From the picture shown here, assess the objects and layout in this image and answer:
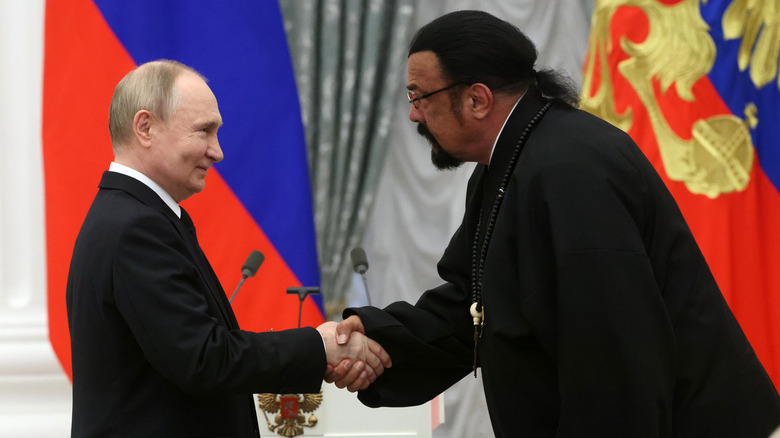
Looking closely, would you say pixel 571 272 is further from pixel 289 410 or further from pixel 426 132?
pixel 289 410

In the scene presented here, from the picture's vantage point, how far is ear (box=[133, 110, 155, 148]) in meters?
2.07

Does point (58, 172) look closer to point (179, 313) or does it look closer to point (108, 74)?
point (108, 74)

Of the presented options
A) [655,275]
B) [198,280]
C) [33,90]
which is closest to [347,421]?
[198,280]

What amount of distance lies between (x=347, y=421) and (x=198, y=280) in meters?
1.41

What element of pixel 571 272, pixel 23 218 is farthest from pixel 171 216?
pixel 23 218

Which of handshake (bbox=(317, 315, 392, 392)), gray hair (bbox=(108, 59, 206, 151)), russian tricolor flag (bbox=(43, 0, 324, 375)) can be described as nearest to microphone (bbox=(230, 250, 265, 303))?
russian tricolor flag (bbox=(43, 0, 324, 375))

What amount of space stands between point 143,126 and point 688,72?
2845mm

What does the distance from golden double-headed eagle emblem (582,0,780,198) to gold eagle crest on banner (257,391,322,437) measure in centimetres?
196

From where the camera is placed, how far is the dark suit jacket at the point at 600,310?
64.6 inches

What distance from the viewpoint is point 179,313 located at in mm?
1895

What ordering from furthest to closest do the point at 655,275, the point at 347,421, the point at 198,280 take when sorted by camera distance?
the point at 347,421, the point at 198,280, the point at 655,275

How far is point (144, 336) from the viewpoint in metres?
1.88

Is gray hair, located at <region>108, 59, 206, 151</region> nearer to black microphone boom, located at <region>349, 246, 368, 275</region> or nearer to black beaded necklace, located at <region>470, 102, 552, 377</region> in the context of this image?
black beaded necklace, located at <region>470, 102, 552, 377</region>

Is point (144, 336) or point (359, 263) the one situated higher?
point (359, 263)
